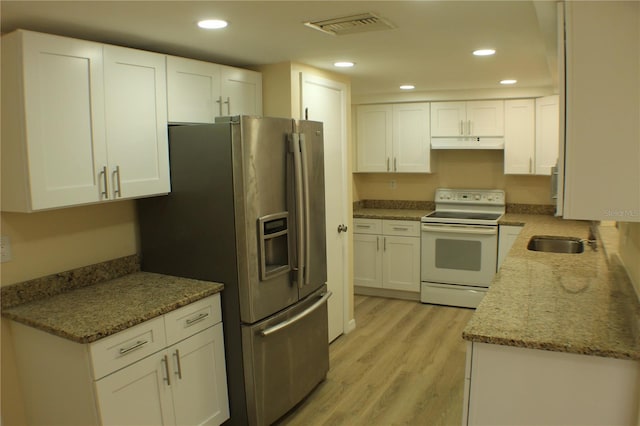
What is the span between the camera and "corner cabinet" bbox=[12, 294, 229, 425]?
6.86 ft

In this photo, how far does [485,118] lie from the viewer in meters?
4.98

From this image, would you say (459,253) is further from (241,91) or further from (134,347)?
(134,347)

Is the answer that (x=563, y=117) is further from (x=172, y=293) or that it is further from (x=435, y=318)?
(x=435, y=318)

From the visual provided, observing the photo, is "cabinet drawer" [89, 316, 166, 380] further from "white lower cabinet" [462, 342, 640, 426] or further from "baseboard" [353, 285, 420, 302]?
"baseboard" [353, 285, 420, 302]

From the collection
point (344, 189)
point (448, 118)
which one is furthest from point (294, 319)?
point (448, 118)

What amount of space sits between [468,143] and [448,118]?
0.34 metres

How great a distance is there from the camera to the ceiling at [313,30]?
2018mm

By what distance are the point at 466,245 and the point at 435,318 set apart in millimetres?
767

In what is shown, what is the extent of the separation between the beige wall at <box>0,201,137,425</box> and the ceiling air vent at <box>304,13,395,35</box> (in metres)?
1.52

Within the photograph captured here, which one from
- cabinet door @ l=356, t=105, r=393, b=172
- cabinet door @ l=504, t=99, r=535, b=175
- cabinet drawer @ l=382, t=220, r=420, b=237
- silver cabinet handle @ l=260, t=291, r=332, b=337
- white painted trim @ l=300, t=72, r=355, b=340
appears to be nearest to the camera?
silver cabinet handle @ l=260, t=291, r=332, b=337

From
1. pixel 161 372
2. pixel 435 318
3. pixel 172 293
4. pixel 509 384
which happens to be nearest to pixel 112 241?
pixel 172 293

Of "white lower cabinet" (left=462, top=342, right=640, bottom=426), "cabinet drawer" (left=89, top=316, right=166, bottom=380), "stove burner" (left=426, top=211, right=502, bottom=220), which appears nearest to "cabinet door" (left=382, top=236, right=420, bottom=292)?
"stove burner" (left=426, top=211, right=502, bottom=220)

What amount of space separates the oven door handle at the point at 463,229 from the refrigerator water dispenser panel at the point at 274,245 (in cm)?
246

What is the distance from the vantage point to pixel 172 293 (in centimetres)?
252
